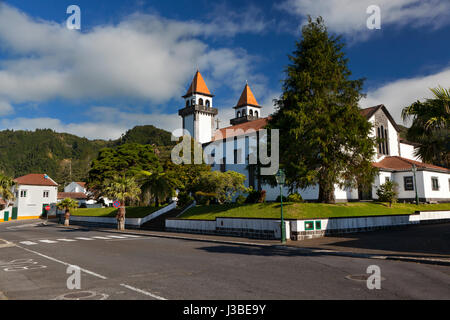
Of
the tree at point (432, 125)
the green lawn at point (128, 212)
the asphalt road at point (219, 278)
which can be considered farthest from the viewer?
the green lawn at point (128, 212)

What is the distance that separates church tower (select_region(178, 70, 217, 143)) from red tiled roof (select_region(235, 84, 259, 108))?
10367 mm

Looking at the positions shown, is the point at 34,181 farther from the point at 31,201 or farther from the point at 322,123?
the point at 322,123

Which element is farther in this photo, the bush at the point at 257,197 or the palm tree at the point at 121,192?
the bush at the point at 257,197

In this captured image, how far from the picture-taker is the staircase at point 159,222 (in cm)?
3156

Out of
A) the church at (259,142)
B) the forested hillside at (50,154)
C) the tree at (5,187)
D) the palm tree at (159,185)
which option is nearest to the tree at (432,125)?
the church at (259,142)

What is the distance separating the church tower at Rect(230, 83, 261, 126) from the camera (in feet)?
271

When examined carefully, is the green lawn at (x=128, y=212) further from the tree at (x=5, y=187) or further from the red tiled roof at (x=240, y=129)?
the red tiled roof at (x=240, y=129)

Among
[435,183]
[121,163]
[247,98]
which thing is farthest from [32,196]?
[435,183]

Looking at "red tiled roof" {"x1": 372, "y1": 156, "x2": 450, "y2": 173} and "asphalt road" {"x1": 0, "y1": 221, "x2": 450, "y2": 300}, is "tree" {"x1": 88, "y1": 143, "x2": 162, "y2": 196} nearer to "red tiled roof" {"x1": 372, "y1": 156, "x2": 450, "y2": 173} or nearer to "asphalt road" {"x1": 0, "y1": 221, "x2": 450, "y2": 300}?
"red tiled roof" {"x1": 372, "y1": 156, "x2": 450, "y2": 173}

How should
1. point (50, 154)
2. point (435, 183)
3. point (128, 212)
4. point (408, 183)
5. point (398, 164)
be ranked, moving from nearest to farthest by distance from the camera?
point (408, 183)
point (435, 183)
point (398, 164)
point (128, 212)
point (50, 154)

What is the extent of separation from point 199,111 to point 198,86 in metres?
7.11

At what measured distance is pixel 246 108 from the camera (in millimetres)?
82938

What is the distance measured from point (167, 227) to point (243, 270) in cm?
2035
